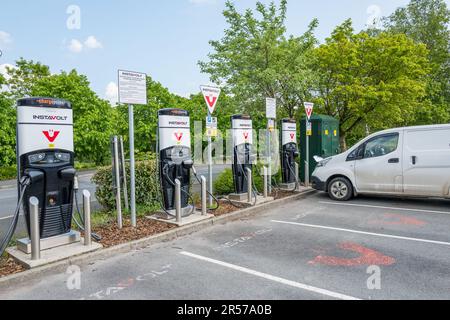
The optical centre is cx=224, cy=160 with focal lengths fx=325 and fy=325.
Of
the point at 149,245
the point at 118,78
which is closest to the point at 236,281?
the point at 149,245

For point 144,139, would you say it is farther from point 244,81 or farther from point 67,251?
point 67,251

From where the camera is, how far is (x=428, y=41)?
81.5 feet

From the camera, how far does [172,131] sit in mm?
5957

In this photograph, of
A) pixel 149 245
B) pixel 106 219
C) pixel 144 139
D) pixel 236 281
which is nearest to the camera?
pixel 236 281

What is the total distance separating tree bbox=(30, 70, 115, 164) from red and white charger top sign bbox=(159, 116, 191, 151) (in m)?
15.8

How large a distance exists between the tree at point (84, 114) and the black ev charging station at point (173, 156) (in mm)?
15846

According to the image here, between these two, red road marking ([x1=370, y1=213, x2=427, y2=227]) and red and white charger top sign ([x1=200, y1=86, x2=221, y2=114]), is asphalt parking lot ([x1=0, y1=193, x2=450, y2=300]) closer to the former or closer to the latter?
red road marking ([x1=370, y1=213, x2=427, y2=227])

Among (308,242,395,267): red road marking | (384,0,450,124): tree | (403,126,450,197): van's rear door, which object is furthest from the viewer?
(384,0,450,124): tree

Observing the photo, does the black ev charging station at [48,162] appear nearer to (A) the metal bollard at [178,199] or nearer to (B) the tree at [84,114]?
(A) the metal bollard at [178,199]

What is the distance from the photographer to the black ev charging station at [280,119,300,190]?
8906mm

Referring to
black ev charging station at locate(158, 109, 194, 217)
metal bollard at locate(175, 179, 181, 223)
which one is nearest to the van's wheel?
black ev charging station at locate(158, 109, 194, 217)

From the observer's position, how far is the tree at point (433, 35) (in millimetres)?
23750

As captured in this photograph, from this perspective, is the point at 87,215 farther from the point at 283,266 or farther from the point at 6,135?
the point at 6,135
